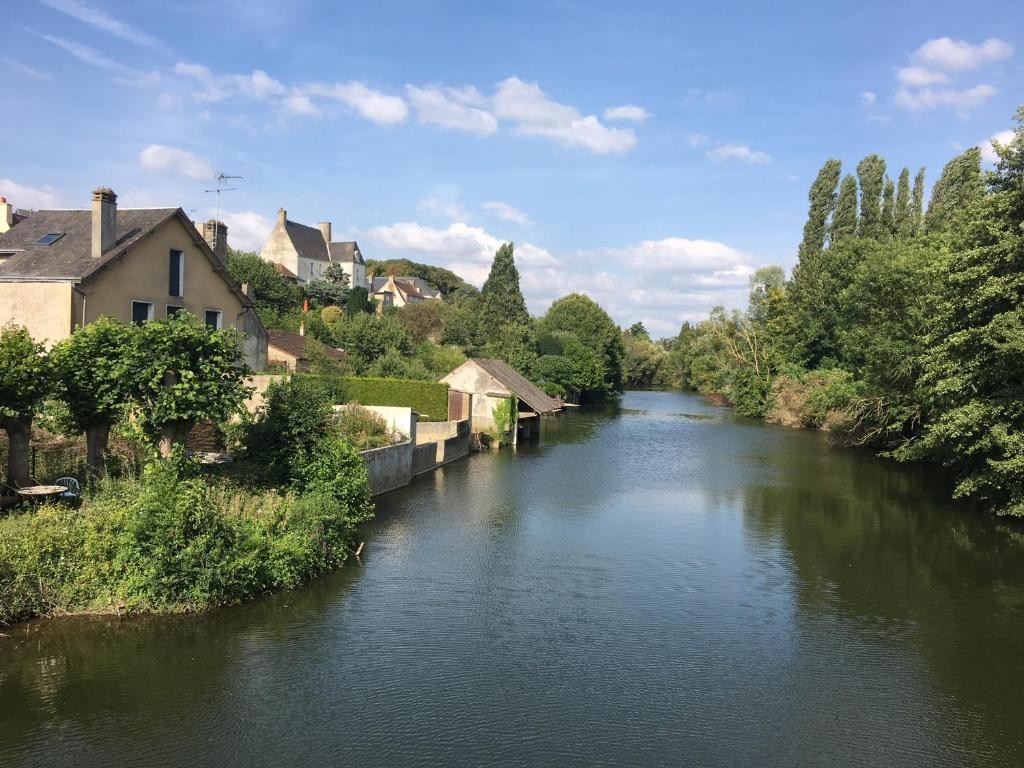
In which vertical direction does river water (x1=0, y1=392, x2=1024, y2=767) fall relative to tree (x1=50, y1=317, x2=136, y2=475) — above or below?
below

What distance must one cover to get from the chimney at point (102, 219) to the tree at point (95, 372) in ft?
30.9

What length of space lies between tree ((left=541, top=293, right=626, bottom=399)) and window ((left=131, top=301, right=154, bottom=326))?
5717 centimetres

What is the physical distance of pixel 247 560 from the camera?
14.8 m

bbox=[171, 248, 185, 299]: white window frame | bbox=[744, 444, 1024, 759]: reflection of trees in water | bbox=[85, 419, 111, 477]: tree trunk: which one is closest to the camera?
bbox=[744, 444, 1024, 759]: reflection of trees in water

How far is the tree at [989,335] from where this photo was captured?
21.2 m

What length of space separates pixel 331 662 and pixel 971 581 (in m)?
15.2

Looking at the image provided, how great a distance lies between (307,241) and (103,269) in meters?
62.7

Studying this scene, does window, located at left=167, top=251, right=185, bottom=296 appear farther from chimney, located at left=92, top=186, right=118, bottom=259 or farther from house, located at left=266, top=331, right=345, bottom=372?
house, located at left=266, top=331, right=345, bottom=372

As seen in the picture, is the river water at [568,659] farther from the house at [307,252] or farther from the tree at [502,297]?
the house at [307,252]

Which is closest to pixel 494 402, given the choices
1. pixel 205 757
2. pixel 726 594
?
pixel 726 594

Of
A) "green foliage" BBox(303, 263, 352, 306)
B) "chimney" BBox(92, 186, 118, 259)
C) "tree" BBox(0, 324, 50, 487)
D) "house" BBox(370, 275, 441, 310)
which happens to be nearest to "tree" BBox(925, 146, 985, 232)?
"chimney" BBox(92, 186, 118, 259)

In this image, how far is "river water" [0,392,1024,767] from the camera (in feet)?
34.4

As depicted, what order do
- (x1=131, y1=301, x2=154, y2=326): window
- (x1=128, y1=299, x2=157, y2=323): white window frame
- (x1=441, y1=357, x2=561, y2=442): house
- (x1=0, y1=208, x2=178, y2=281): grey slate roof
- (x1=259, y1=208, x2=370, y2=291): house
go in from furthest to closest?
(x1=259, y1=208, x2=370, y2=291): house → (x1=441, y1=357, x2=561, y2=442): house → (x1=131, y1=301, x2=154, y2=326): window → (x1=128, y1=299, x2=157, y2=323): white window frame → (x1=0, y1=208, x2=178, y2=281): grey slate roof

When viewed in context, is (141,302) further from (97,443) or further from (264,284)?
(264,284)
